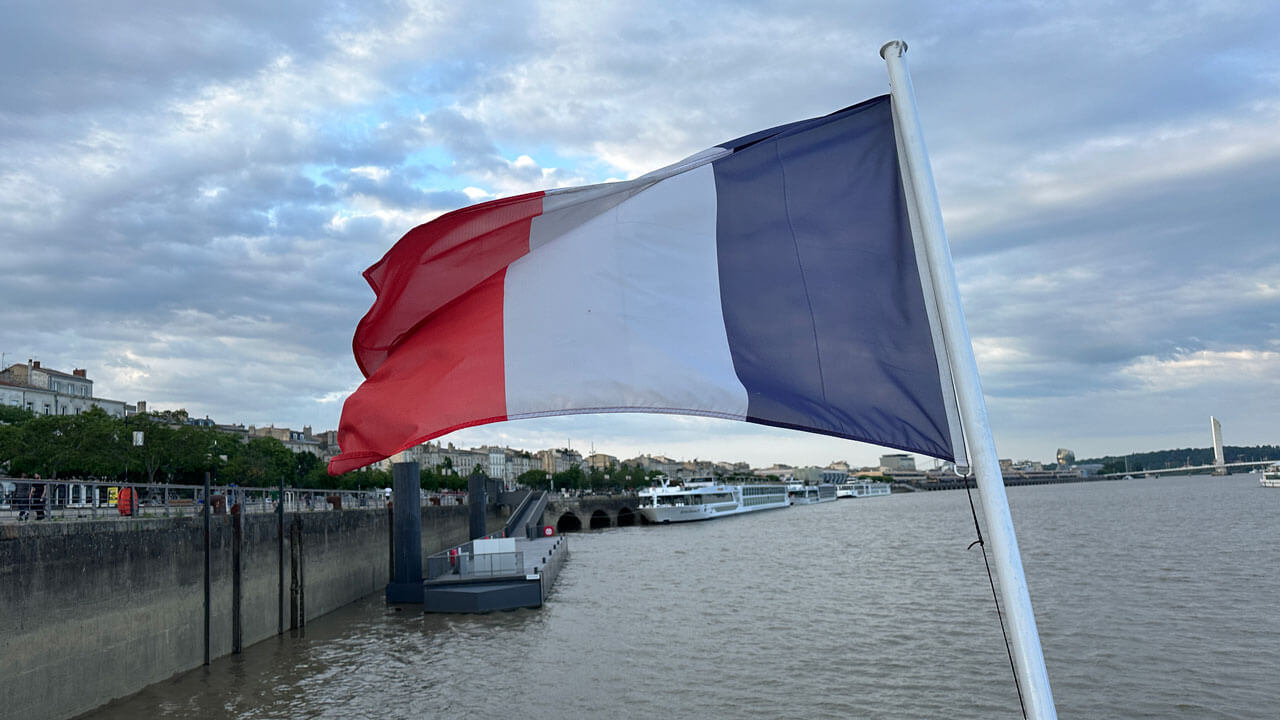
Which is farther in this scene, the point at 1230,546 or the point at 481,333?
the point at 1230,546

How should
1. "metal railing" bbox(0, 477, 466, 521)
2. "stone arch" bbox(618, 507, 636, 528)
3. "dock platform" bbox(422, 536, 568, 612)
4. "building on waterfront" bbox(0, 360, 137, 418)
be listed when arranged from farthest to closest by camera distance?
"stone arch" bbox(618, 507, 636, 528), "building on waterfront" bbox(0, 360, 137, 418), "dock platform" bbox(422, 536, 568, 612), "metal railing" bbox(0, 477, 466, 521)

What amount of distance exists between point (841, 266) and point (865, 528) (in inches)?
2917

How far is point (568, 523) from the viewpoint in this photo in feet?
373

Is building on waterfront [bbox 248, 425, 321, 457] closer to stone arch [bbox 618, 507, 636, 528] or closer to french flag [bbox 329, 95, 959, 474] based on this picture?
stone arch [bbox 618, 507, 636, 528]

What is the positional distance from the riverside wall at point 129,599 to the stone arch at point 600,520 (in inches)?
3468

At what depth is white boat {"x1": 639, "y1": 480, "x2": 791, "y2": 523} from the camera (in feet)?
342

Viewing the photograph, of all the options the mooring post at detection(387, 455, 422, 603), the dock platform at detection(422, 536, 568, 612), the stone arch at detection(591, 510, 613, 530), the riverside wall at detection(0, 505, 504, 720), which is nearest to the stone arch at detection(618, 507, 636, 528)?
the stone arch at detection(591, 510, 613, 530)

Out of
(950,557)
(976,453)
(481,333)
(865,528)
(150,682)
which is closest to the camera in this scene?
(976,453)

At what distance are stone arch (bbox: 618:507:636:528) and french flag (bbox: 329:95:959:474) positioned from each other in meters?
117

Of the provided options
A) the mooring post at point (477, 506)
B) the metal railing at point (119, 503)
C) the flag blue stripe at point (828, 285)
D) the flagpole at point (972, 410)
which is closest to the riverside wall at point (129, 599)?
the metal railing at point (119, 503)

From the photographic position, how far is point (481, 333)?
533 centimetres

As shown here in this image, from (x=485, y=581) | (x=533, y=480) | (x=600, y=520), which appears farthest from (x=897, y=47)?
(x=533, y=480)

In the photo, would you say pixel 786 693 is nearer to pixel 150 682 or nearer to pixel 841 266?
pixel 150 682

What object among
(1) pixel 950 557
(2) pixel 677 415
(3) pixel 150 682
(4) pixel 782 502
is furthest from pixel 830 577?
(4) pixel 782 502
